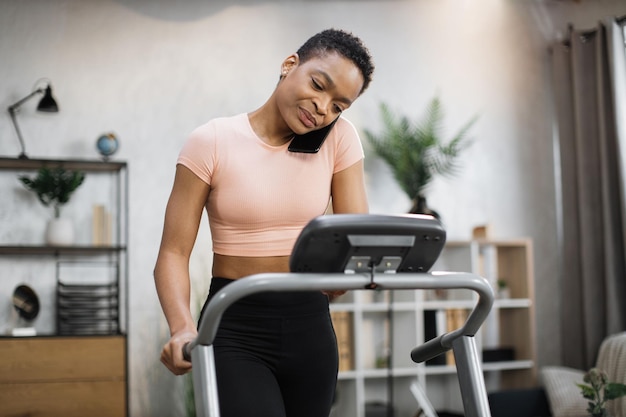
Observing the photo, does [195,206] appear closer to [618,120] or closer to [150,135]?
[150,135]

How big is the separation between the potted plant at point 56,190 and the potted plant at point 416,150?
1.81 m

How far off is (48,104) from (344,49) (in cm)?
329

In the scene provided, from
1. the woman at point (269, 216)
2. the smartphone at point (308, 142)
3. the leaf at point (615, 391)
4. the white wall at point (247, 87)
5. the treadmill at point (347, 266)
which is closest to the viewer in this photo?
the treadmill at point (347, 266)

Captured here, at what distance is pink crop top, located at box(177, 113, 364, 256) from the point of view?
4.96 ft

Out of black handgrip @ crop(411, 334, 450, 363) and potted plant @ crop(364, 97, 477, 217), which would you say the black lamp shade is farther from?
black handgrip @ crop(411, 334, 450, 363)

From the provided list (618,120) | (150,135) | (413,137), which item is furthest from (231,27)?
(618,120)

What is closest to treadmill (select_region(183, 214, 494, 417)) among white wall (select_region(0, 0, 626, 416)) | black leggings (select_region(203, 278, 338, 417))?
black leggings (select_region(203, 278, 338, 417))

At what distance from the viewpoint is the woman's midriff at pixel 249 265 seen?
152cm

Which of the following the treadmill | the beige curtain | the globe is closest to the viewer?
the treadmill

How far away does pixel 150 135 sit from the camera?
4719mm

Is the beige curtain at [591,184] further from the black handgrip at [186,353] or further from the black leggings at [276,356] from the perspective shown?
the black handgrip at [186,353]

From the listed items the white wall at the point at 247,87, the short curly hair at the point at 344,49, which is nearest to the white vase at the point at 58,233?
the white wall at the point at 247,87

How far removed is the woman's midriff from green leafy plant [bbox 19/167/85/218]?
3.04m

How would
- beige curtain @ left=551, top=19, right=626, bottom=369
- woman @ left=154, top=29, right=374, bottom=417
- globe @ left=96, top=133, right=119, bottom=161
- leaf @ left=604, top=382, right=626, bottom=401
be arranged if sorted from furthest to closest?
beige curtain @ left=551, top=19, right=626, bottom=369
globe @ left=96, top=133, right=119, bottom=161
leaf @ left=604, top=382, right=626, bottom=401
woman @ left=154, top=29, right=374, bottom=417
